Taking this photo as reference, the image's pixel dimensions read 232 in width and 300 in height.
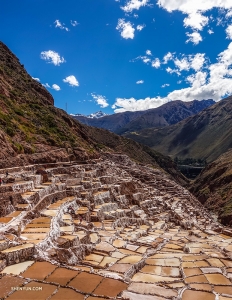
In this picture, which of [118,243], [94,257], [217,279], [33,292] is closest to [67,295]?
[33,292]

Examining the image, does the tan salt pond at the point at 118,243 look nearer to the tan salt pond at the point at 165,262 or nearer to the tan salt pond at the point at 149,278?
the tan salt pond at the point at 165,262

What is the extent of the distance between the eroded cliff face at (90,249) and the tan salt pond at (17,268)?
3cm

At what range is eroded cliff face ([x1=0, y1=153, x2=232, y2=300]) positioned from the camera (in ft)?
29.0

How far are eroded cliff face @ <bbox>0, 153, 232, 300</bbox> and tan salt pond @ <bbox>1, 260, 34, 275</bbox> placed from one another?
0.11 ft

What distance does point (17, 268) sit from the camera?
9320 millimetres

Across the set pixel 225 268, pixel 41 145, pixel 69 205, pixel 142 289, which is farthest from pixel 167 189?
pixel 142 289

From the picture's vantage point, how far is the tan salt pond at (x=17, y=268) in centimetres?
901

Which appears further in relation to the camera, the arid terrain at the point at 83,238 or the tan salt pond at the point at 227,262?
the tan salt pond at the point at 227,262

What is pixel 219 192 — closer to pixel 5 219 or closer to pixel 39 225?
pixel 39 225

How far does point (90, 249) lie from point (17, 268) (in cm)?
438

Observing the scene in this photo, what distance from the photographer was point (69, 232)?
44.4 feet

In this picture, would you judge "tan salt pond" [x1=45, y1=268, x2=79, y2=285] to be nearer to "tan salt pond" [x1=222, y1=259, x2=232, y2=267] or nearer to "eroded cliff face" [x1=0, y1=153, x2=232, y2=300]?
"eroded cliff face" [x1=0, y1=153, x2=232, y2=300]

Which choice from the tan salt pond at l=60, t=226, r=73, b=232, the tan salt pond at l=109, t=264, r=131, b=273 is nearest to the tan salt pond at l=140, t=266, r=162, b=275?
the tan salt pond at l=109, t=264, r=131, b=273

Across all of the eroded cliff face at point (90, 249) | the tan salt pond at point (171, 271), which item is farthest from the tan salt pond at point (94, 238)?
the tan salt pond at point (171, 271)
